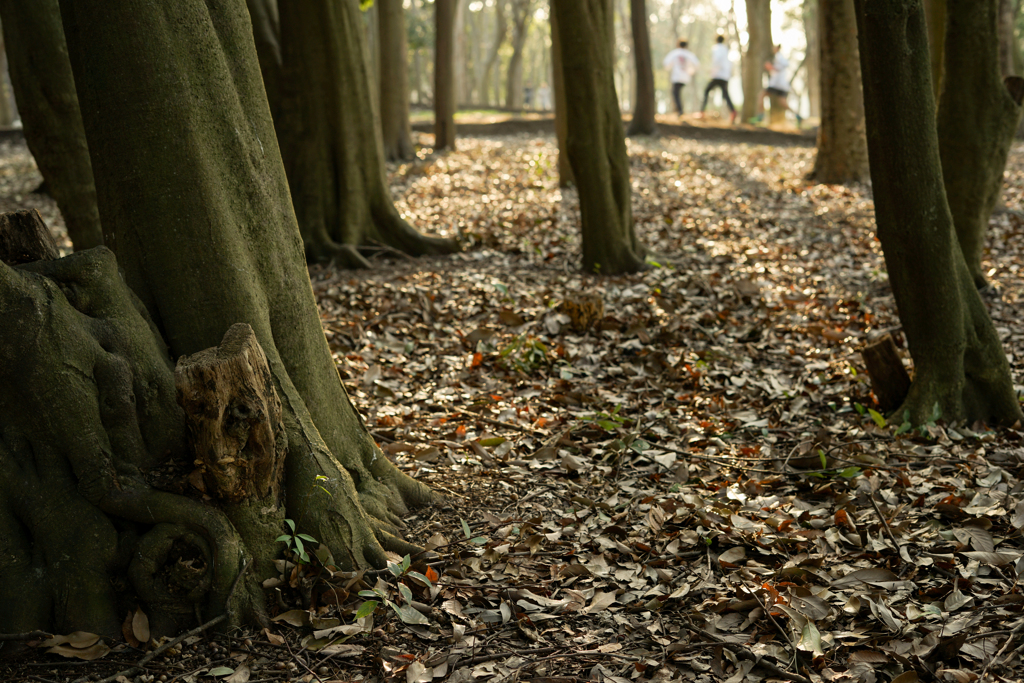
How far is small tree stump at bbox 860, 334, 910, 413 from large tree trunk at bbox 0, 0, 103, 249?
5159mm

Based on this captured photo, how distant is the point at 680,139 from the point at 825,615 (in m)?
17.4

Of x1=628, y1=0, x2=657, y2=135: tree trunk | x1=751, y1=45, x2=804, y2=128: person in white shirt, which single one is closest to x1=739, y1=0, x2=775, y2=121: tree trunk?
x1=751, y1=45, x2=804, y2=128: person in white shirt

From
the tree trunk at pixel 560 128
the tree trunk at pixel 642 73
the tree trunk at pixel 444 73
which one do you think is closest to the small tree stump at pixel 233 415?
the tree trunk at pixel 560 128

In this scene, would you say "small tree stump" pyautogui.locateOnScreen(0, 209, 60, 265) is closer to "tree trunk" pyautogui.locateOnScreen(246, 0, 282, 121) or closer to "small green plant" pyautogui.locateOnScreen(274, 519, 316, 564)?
"small green plant" pyautogui.locateOnScreen(274, 519, 316, 564)

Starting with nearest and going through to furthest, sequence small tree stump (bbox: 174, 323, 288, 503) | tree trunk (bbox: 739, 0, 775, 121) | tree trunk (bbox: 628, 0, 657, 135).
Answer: small tree stump (bbox: 174, 323, 288, 503), tree trunk (bbox: 628, 0, 657, 135), tree trunk (bbox: 739, 0, 775, 121)

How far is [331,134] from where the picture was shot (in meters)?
7.59

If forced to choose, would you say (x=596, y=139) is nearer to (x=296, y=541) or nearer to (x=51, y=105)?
(x=51, y=105)

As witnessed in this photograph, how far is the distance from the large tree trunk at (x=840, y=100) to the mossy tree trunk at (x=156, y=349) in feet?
34.6

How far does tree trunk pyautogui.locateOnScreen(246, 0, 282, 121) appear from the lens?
735 centimetres

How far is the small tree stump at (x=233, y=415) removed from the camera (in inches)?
92.9

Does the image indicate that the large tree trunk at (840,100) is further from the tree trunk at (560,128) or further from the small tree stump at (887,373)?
the small tree stump at (887,373)

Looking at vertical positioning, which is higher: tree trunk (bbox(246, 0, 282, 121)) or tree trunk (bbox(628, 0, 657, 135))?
tree trunk (bbox(628, 0, 657, 135))

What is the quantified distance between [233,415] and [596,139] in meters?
5.57

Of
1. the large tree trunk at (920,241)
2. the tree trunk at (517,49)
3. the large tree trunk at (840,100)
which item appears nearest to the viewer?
the large tree trunk at (920,241)
